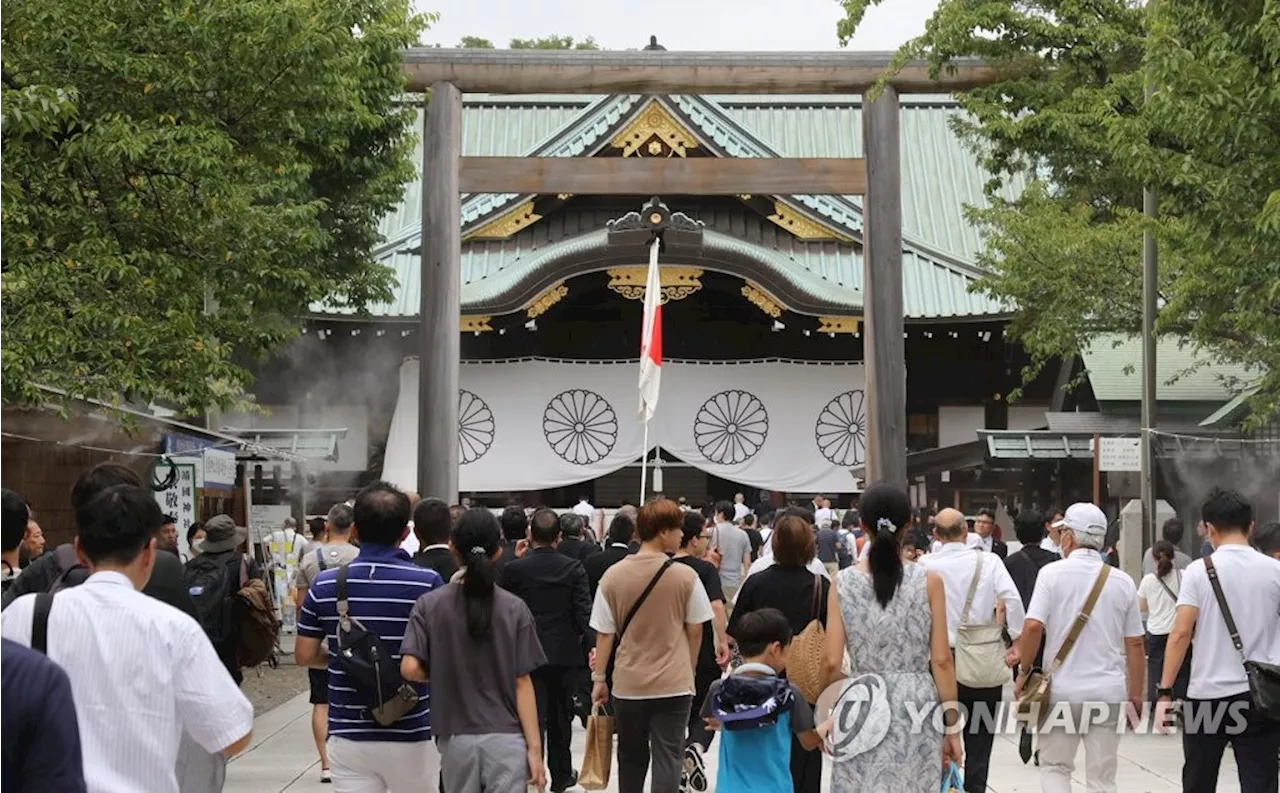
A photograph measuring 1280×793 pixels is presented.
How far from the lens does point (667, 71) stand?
14.7 meters

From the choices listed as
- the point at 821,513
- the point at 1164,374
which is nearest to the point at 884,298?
the point at 821,513

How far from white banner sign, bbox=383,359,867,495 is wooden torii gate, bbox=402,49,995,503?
26.9 ft

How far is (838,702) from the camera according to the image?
522 centimetres

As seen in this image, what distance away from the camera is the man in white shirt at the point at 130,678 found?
3.23 m

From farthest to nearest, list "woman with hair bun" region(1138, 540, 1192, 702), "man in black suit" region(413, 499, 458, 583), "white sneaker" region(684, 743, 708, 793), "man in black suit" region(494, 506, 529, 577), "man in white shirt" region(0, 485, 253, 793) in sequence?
1. "woman with hair bun" region(1138, 540, 1192, 702)
2. "man in black suit" region(494, 506, 529, 577)
3. "white sneaker" region(684, 743, 708, 793)
4. "man in black suit" region(413, 499, 458, 583)
5. "man in white shirt" region(0, 485, 253, 793)

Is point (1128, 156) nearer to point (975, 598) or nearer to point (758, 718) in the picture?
point (975, 598)

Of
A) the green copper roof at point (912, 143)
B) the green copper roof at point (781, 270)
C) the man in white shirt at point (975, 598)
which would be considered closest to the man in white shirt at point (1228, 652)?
the man in white shirt at point (975, 598)

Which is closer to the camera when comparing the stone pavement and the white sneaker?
the white sneaker

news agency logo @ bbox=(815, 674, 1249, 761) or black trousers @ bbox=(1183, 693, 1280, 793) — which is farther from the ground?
news agency logo @ bbox=(815, 674, 1249, 761)

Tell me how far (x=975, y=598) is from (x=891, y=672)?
232cm

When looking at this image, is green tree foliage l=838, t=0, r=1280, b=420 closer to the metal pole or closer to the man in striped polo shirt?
the metal pole

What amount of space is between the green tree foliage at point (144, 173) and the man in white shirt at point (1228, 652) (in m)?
5.56

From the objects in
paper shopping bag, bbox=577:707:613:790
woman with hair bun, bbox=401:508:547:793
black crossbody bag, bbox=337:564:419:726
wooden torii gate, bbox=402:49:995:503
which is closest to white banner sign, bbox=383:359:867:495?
wooden torii gate, bbox=402:49:995:503

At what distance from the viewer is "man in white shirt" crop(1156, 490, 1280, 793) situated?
231 inches
